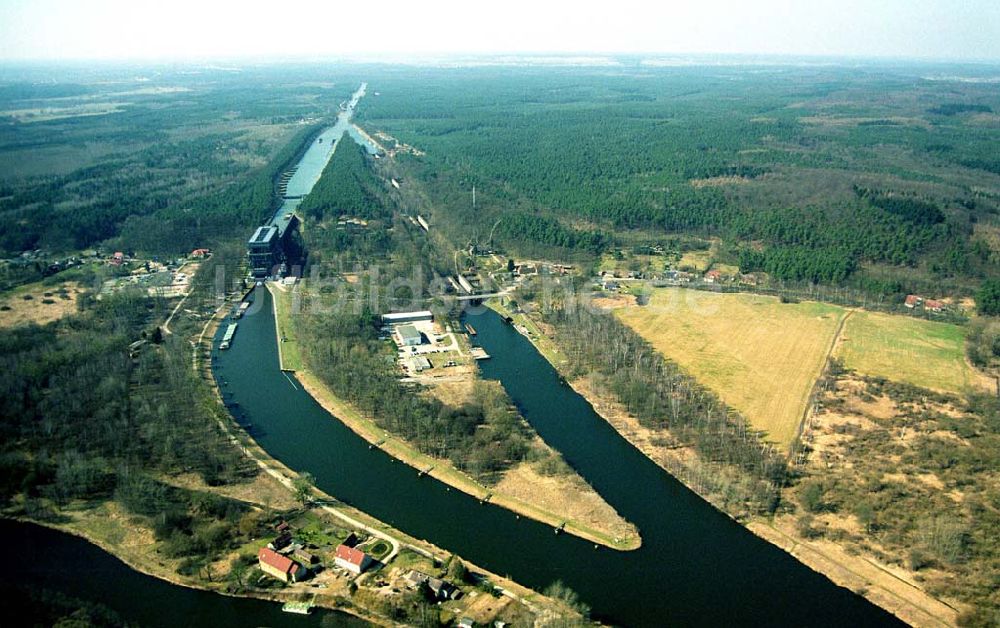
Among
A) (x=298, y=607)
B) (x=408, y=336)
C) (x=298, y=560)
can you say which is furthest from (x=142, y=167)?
(x=298, y=607)

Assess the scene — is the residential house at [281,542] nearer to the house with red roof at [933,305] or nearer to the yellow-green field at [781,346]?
the yellow-green field at [781,346]

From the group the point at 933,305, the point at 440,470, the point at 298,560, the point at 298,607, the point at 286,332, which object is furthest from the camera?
the point at 933,305

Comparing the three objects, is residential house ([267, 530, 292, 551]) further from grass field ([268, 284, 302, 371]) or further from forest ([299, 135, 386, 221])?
forest ([299, 135, 386, 221])

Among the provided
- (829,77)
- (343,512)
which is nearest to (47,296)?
(343,512)

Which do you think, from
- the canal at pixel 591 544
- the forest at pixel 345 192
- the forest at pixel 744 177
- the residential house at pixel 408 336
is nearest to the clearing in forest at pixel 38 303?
the canal at pixel 591 544

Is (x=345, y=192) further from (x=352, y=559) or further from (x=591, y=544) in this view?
(x=591, y=544)

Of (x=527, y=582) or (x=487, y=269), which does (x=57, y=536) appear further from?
(x=487, y=269)
